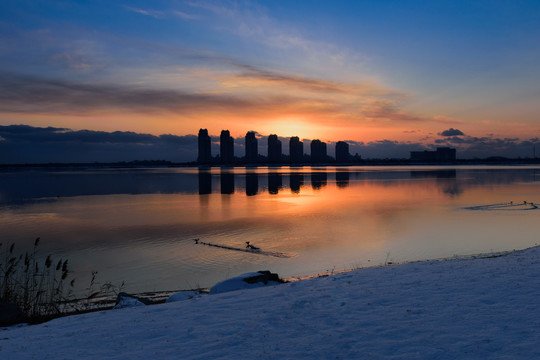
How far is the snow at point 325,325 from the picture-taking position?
23.4 ft

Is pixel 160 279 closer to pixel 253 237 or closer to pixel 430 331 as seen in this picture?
pixel 253 237

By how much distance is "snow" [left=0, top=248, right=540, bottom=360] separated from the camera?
713cm

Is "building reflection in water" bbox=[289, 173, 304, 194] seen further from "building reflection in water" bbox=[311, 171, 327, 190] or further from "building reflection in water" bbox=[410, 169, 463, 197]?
"building reflection in water" bbox=[410, 169, 463, 197]

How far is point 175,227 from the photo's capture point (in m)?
29.2

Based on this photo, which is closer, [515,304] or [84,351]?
[84,351]

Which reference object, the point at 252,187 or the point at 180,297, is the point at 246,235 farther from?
the point at 252,187

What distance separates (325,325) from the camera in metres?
8.26

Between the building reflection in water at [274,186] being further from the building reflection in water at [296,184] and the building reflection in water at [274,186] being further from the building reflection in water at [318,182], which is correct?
the building reflection in water at [318,182]

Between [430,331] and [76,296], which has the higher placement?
[430,331]

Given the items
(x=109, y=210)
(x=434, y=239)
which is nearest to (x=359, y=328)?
(x=434, y=239)

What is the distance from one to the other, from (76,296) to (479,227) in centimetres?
2466

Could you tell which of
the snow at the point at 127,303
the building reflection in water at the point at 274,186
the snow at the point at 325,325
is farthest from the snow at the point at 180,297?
the building reflection in water at the point at 274,186

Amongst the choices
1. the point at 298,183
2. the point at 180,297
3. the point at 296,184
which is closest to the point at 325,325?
the point at 180,297

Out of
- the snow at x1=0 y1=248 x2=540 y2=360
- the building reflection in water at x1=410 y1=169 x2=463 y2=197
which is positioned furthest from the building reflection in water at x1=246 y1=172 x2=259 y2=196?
the snow at x1=0 y1=248 x2=540 y2=360
